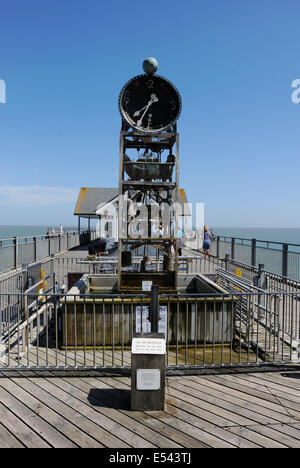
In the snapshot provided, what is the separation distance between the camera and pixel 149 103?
8.82 metres

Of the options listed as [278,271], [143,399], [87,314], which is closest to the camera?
[143,399]

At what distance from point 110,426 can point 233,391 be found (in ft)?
7.22

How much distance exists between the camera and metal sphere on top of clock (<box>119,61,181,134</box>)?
8.70 meters

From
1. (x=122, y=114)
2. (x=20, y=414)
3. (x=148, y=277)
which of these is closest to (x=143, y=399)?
(x=20, y=414)

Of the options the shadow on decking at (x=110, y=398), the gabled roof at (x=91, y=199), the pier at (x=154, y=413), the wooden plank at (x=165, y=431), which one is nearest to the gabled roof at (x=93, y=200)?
the gabled roof at (x=91, y=199)

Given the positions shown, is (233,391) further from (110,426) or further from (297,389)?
(110,426)

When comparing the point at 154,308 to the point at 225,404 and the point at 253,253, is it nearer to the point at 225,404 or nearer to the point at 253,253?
the point at 225,404

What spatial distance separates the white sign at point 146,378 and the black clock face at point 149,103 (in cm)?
660

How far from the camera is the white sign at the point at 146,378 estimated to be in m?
4.45

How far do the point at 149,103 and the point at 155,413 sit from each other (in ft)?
25.5

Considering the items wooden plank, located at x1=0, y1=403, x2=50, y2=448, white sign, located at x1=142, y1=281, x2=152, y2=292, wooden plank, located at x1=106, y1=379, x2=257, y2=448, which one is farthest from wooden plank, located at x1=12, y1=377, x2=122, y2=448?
white sign, located at x1=142, y1=281, x2=152, y2=292
